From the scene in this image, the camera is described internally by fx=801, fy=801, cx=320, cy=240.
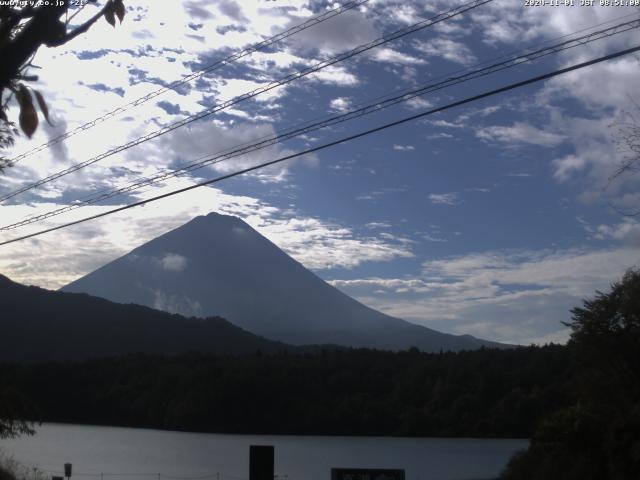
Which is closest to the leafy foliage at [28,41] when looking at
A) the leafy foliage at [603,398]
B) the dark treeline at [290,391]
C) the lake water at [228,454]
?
the leafy foliage at [603,398]

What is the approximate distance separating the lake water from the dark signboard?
2889 cm

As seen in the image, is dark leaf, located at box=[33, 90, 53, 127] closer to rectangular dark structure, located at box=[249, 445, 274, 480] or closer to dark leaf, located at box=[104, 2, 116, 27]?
dark leaf, located at box=[104, 2, 116, 27]

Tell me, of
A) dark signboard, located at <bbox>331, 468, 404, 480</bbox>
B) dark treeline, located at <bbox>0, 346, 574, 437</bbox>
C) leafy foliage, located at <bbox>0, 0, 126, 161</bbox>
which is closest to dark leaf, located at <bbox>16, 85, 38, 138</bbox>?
leafy foliage, located at <bbox>0, 0, 126, 161</bbox>

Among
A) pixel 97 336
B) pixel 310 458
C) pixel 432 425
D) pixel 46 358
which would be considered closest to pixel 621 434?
pixel 310 458

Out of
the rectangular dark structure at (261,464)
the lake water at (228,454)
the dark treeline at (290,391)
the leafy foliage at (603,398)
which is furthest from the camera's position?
the dark treeline at (290,391)

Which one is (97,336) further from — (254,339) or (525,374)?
(525,374)

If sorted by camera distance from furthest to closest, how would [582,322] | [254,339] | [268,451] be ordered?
[254,339]
[582,322]
[268,451]

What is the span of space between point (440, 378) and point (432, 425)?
439 cm

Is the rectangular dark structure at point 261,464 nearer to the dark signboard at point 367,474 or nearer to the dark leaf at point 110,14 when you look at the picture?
the dark signboard at point 367,474

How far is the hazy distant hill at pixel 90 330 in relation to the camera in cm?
9975

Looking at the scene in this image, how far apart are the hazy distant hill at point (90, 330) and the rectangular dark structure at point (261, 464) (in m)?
88.6

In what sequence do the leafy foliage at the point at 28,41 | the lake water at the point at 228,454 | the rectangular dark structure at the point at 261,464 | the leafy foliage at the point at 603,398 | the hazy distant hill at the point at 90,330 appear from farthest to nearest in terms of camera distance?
the hazy distant hill at the point at 90,330, the lake water at the point at 228,454, the leafy foliage at the point at 603,398, the rectangular dark structure at the point at 261,464, the leafy foliage at the point at 28,41

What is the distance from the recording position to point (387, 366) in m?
85.6

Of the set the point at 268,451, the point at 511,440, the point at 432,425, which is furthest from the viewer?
the point at 432,425
